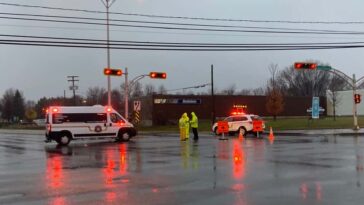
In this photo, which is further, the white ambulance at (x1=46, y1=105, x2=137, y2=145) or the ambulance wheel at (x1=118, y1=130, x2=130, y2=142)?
the ambulance wheel at (x1=118, y1=130, x2=130, y2=142)

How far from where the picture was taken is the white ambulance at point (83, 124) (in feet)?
95.7

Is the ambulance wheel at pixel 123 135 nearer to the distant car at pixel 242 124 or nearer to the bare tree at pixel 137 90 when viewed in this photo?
the distant car at pixel 242 124

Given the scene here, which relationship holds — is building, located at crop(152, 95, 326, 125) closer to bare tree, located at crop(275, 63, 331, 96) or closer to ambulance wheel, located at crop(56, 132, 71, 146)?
ambulance wheel, located at crop(56, 132, 71, 146)

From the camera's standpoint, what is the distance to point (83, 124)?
29875 mm

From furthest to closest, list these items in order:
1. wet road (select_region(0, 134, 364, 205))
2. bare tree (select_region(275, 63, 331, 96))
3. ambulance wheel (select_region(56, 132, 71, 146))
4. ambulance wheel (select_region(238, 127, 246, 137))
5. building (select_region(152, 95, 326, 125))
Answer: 1. bare tree (select_region(275, 63, 331, 96))
2. building (select_region(152, 95, 326, 125))
3. ambulance wheel (select_region(238, 127, 246, 137))
4. ambulance wheel (select_region(56, 132, 71, 146))
5. wet road (select_region(0, 134, 364, 205))

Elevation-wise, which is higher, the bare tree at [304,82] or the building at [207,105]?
the bare tree at [304,82]

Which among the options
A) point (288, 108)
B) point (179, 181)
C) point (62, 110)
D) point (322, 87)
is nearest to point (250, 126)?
point (62, 110)

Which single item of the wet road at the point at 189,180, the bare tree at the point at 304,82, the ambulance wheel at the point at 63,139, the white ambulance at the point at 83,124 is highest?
the bare tree at the point at 304,82

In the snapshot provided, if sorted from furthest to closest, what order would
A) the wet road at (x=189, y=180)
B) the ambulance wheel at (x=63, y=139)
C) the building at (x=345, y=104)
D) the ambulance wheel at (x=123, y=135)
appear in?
the building at (x=345, y=104) → the ambulance wheel at (x=123, y=135) → the ambulance wheel at (x=63, y=139) → the wet road at (x=189, y=180)

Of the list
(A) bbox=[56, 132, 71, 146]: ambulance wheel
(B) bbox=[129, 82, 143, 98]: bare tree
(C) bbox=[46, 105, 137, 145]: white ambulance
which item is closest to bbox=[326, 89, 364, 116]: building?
(B) bbox=[129, 82, 143, 98]: bare tree

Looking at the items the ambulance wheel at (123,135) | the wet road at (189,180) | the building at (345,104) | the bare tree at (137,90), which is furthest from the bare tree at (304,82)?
the wet road at (189,180)

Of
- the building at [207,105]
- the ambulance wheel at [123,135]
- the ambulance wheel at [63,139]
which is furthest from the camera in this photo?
the building at [207,105]

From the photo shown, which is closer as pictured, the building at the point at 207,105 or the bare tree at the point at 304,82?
the building at the point at 207,105

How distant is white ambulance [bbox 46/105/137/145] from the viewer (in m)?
29.2
